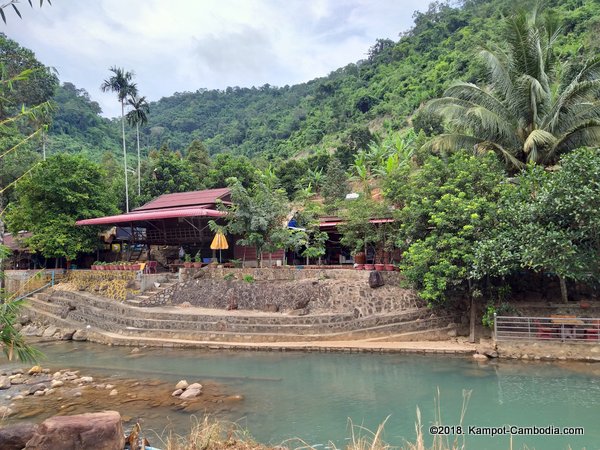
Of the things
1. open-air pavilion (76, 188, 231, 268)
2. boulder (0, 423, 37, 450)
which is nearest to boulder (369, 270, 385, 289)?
open-air pavilion (76, 188, 231, 268)

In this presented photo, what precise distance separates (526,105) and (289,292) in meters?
11.7

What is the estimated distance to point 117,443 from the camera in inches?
199

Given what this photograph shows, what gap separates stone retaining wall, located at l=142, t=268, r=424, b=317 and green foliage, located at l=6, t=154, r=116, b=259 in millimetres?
7005

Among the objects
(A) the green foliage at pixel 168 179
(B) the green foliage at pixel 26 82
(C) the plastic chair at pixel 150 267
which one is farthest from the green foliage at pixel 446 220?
(B) the green foliage at pixel 26 82

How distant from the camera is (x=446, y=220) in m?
14.1

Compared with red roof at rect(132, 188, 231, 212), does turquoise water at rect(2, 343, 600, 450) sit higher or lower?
lower

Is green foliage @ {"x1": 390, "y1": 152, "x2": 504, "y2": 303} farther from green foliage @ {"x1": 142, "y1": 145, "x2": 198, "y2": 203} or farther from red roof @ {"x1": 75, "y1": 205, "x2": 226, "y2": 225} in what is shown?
green foliage @ {"x1": 142, "y1": 145, "x2": 198, "y2": 203}

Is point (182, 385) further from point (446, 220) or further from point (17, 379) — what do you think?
point (446, 220)

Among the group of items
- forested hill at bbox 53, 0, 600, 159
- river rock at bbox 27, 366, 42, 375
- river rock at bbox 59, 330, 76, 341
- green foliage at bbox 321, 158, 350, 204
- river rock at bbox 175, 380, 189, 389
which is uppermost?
forested hill at bbox 53, 0, 600, 159

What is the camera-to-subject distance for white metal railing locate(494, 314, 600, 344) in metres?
12.7

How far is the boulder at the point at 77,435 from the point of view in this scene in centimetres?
493

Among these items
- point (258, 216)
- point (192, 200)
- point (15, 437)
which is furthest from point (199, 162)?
point (15, 437)

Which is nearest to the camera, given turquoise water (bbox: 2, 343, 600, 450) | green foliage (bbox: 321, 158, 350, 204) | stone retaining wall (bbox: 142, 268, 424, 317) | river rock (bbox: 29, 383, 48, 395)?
turquoise water (bbox: 2, 343, 600, 450)

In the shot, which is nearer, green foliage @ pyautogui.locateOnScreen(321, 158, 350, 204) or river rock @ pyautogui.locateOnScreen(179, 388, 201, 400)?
river rock @ pyautogui.locateOnScreen(179, 388, 201, 400)
